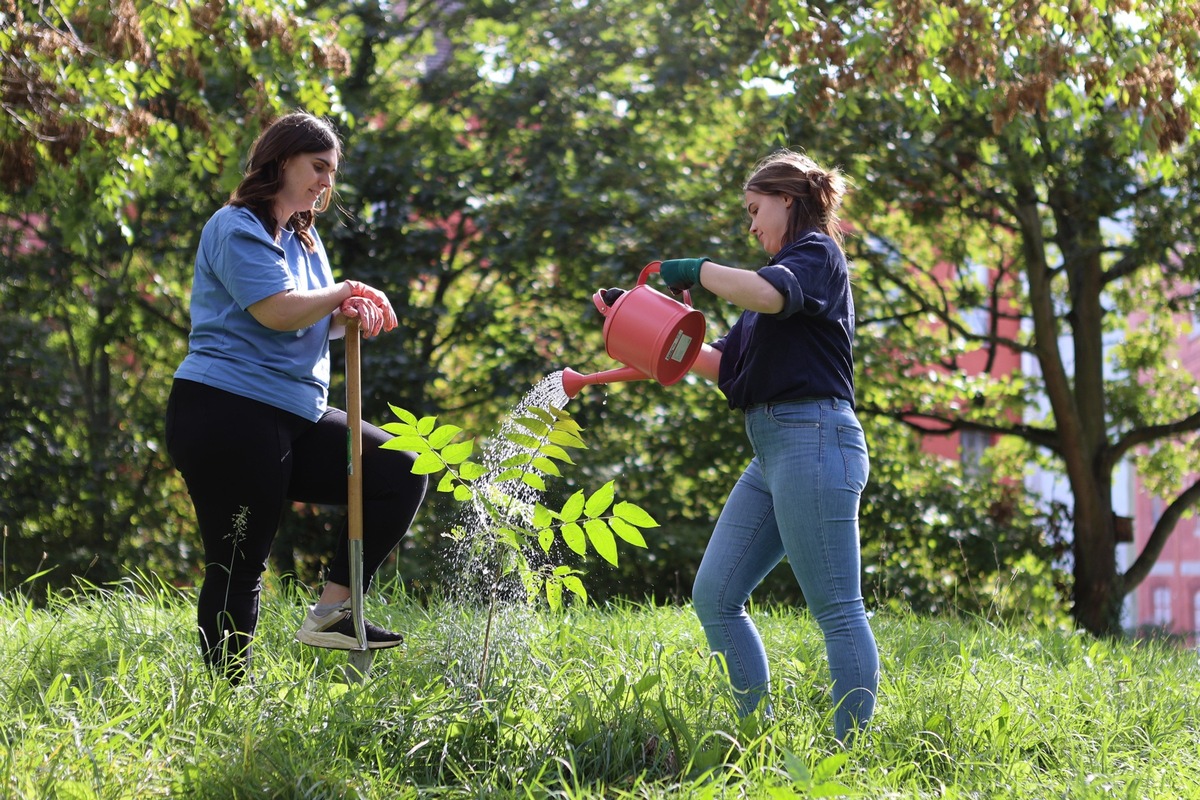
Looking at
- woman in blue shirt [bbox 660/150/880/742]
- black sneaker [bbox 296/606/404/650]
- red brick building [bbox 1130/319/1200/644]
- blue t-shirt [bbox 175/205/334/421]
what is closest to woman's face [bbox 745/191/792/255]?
woman in blue shirt [bbox 660/150/880/742]

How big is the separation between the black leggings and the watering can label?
2.29 ft

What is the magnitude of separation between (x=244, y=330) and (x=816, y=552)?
1.43 m

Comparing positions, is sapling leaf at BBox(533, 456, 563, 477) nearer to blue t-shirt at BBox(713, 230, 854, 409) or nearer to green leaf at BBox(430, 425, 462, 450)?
green leaf at BBox(430, 425, 462, 450)

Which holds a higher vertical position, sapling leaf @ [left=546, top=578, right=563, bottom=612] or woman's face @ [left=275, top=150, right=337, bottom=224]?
woman's face @ [left=275, top=150, right=337, bottom=224]

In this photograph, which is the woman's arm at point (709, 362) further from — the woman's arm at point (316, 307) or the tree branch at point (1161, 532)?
the tree branch at point (1161, 532)

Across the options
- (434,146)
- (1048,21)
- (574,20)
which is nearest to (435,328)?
(434,146)

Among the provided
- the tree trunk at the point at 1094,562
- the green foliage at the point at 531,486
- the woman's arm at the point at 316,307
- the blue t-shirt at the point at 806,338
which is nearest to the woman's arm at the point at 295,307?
the woman's arm at the point at 316,307

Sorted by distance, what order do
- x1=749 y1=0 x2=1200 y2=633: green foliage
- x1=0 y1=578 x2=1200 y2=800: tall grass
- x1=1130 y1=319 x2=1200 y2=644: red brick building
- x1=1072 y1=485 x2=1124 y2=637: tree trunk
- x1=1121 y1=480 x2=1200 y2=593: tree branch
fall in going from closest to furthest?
x1=0 y1=578 x2=1200 y2=800: tall grass → x1=749 y1=0 x2=1200 y2=633: green foliage → x1=1072 y1=485 x2=1124 y2=637: tree trunk → x1=1121 y1=480 x2=1200 y2=593: tree branch → x1=1130 y1=319 x2=1200 y2=644: red brick building

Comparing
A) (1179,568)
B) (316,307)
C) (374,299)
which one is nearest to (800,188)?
(374,299)

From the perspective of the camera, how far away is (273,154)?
3.02m

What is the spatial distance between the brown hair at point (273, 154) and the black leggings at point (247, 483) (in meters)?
0.46

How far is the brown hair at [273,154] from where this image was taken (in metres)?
3.01

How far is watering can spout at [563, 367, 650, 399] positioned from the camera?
2945 mm

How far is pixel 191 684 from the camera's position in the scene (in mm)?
2764
